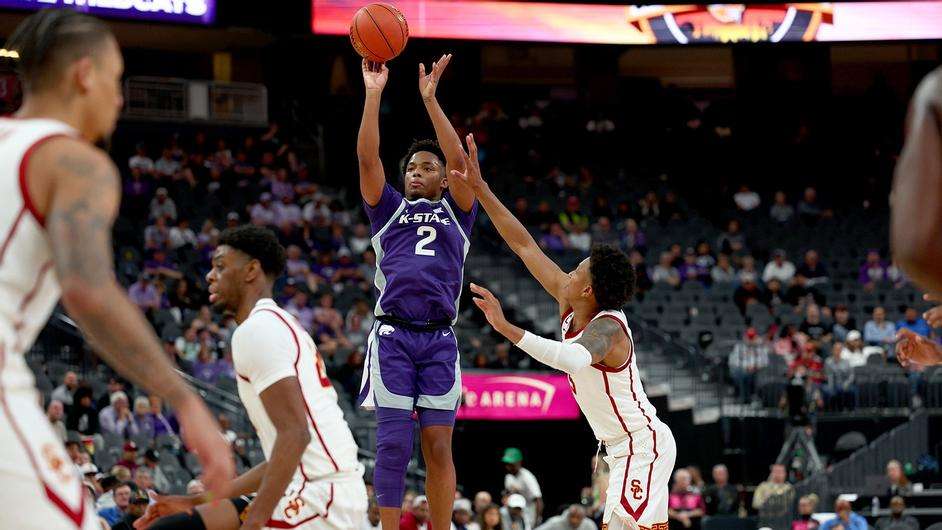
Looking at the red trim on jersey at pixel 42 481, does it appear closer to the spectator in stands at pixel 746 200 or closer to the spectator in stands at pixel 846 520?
the spectator in stands at pixel 846 520

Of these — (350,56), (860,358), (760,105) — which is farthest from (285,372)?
(760,105)

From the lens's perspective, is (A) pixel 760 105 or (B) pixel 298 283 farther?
(A) pixel 760 105

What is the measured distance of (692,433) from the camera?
1988 cm

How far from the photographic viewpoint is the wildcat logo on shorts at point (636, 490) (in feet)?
25.0

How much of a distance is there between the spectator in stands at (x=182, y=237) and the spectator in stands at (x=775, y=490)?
9427mm

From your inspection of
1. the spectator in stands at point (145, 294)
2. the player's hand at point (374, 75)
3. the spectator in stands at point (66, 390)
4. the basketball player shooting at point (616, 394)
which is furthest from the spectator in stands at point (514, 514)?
the player's hand at point (374, 75)

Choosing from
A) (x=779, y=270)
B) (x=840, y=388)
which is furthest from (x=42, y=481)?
(x=779, y=270)

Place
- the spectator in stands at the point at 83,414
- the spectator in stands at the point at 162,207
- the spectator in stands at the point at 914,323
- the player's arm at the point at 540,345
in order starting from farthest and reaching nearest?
the spectator in stands at the point at 914,323 < the spectator in stands at the point at 162,207 < the spectator in stands at the point at 83,414 < the player's arm at the point at 540,345

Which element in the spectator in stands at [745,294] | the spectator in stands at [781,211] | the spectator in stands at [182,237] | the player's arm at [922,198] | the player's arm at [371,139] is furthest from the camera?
the spectator in stands at [781,211]

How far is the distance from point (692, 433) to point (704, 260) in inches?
186

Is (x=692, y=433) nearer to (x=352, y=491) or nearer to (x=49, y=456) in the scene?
(x=352, y=491)

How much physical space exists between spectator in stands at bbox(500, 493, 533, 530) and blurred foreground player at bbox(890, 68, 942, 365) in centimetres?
1265

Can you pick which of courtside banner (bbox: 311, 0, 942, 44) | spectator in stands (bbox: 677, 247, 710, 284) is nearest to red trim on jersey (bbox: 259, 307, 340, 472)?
spectator in stands (bbox: 677, 247, 710, 284)

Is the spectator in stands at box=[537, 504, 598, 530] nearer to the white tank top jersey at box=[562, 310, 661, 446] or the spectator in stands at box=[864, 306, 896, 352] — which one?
the white tank top jersey at box=[562, 310, 661, 446]
